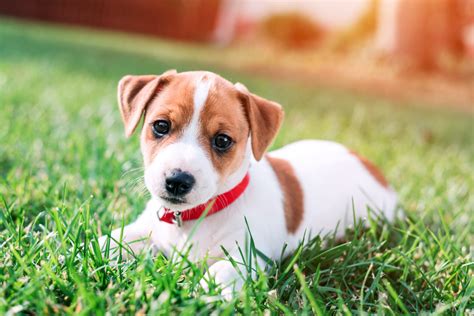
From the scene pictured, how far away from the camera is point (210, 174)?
2953 mm

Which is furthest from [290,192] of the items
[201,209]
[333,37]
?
[333,37]

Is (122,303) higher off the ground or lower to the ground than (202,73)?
lower

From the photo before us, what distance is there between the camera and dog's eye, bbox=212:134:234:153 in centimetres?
311

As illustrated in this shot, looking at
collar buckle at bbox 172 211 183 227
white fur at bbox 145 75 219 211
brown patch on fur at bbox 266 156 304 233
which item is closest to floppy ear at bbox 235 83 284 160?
white fur at bbox 145 75 219 211

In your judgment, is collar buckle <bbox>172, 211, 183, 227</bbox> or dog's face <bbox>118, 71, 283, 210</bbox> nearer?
dog's face <bbox>118, 71, 283, 210</bbox>

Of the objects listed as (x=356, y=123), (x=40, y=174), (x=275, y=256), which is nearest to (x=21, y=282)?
(x=275, y=256)

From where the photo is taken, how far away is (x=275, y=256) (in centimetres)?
338

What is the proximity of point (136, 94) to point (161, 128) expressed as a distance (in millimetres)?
411

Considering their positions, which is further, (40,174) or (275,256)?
(40,174)

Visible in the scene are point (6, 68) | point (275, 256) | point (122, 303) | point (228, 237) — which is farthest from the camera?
point (6, 68)

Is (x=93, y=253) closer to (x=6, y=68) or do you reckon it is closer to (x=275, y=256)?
(x=275, y=256)

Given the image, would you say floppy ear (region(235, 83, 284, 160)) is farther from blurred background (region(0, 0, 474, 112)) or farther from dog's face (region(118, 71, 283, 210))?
blurred background (region(0, 0, 474, 112))

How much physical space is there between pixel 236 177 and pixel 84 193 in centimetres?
135

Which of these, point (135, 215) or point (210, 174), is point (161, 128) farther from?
point (135, 215)
